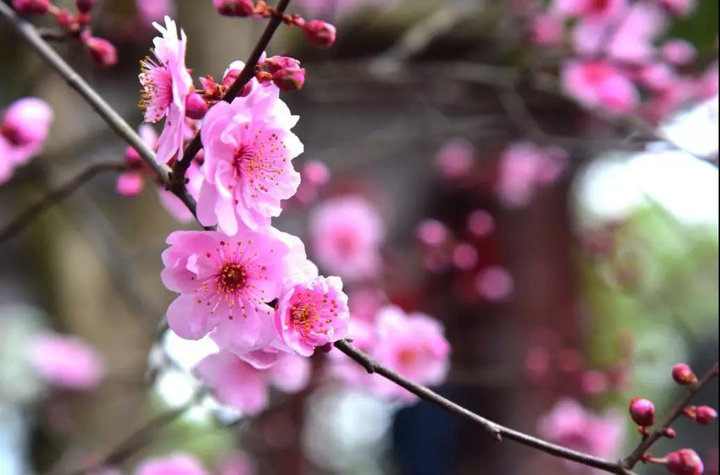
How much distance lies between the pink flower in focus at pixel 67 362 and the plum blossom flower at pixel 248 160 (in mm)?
1488

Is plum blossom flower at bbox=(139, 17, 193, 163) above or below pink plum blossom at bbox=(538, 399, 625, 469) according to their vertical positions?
above

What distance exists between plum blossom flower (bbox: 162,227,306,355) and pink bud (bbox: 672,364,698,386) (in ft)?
1.07

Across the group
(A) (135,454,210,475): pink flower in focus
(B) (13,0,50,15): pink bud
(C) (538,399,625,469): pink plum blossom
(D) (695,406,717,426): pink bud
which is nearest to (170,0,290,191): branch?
(B) (13,0,50,15): pink bud

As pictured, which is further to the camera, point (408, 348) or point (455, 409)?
point (408, 348)

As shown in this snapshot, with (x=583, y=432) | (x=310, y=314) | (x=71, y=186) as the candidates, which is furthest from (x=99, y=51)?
(x=583, y=432)

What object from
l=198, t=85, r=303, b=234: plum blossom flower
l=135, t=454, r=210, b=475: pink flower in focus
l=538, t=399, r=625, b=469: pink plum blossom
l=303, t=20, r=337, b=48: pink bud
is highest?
l=303, t=20, r=337, b=48: pink bud

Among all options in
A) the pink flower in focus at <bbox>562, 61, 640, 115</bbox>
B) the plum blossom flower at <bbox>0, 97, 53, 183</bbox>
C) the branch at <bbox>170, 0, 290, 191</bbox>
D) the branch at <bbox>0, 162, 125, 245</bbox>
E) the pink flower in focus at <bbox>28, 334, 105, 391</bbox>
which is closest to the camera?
the branch at <bbox>170, 0, 290, 191</bbox>

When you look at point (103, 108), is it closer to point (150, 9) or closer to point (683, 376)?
point (683, 376)

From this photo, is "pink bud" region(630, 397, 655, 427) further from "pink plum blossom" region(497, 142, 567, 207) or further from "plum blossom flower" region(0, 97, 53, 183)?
"pink plum blossom" region(497, 142, 567, 207)

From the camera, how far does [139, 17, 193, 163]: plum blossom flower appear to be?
0.47m

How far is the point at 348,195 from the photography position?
2.28 meters

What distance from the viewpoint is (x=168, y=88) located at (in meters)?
0.53

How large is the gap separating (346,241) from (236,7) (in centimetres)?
125

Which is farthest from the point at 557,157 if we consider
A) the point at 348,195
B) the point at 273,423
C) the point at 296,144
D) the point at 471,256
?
the point at 296,144
